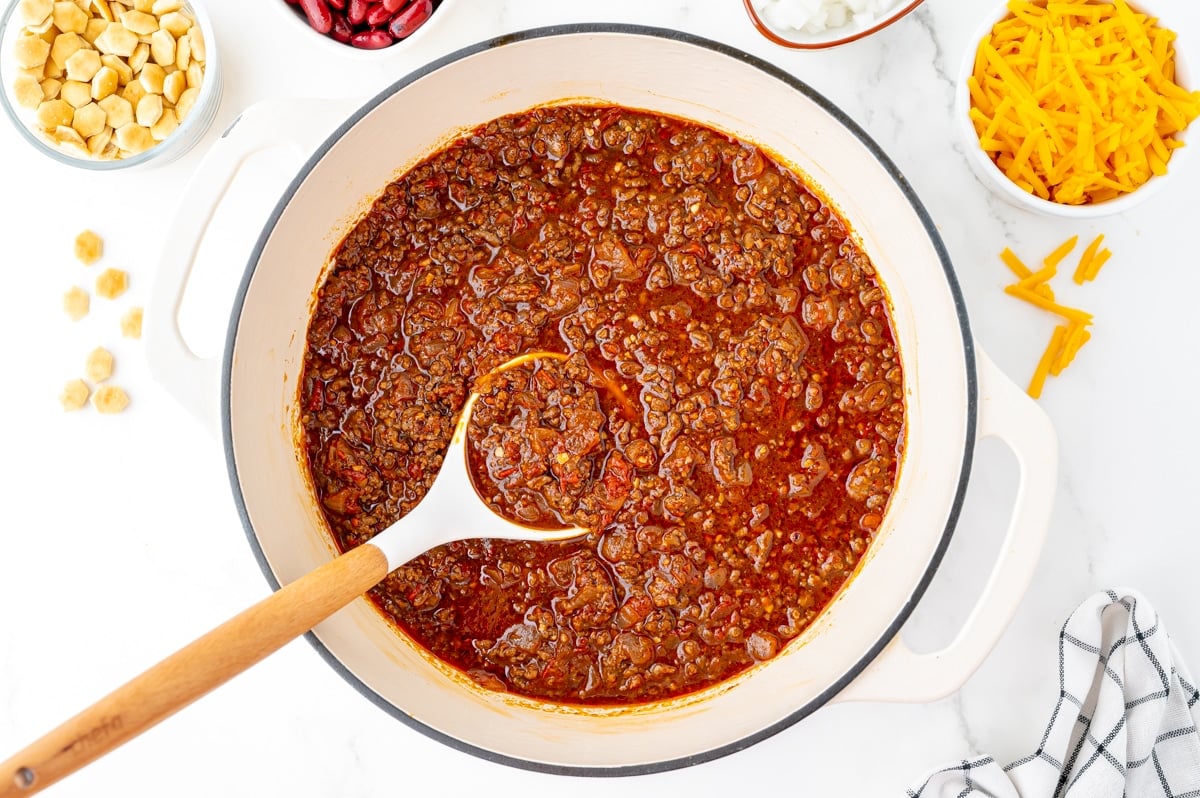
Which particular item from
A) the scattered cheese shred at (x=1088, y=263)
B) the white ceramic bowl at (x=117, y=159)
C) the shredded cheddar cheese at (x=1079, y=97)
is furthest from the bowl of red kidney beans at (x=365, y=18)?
the scattered cheese shred at (x=1088, y=263)

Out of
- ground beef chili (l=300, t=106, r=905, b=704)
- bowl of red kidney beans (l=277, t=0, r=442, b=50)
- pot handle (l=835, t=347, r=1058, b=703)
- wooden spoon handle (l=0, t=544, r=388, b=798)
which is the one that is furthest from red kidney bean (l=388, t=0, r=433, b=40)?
pot handle (l=835, t=347, r=1058, b=703)

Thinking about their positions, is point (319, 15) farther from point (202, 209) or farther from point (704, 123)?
point (704, 123)

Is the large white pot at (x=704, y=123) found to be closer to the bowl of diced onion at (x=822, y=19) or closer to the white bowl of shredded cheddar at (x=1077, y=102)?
the bowl of diced onion at (x=822, y=19)

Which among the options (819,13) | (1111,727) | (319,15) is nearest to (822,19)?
(819,13)

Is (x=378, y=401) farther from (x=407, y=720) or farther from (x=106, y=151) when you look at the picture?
(x=106, y=151)

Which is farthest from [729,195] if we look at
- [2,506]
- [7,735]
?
[7,735]
